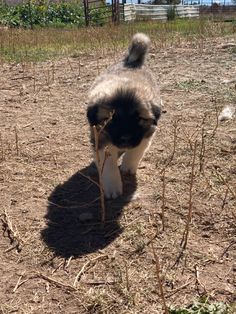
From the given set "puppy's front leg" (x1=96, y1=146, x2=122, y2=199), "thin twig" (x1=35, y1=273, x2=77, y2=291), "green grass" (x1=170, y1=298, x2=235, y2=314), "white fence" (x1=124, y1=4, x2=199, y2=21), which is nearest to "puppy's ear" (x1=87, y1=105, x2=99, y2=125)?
"puppy's front leg" (x1=96, y1=146, x2=122, y2=199)

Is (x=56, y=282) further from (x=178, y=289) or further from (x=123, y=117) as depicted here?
(x=123, y=117)

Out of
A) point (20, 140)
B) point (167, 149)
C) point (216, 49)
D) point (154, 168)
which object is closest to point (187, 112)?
point (167, 149)

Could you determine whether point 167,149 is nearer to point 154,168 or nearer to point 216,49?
point 154,168

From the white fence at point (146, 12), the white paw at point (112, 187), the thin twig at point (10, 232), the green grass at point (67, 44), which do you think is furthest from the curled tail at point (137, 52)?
the white fence at point (146, 12)

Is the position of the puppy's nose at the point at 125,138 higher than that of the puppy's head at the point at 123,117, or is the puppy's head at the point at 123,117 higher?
the puppy's head at the point at 123,117

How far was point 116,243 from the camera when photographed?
298cm

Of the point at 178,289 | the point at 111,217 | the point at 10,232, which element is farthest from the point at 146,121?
the point at 178,289

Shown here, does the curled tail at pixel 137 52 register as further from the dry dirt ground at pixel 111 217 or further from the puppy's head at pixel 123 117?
the puppy's head at pixel 123 117

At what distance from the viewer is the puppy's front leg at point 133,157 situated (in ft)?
12.5

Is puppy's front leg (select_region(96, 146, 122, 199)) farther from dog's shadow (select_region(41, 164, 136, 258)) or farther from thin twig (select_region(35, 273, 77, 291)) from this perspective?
thin twig (select_region(35, 273, 77, 291))

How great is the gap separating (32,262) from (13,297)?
1.12 feet

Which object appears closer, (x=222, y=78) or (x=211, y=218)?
(x=211, y=218)

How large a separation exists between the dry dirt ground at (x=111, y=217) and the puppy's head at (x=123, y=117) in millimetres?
402

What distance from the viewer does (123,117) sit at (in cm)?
326
